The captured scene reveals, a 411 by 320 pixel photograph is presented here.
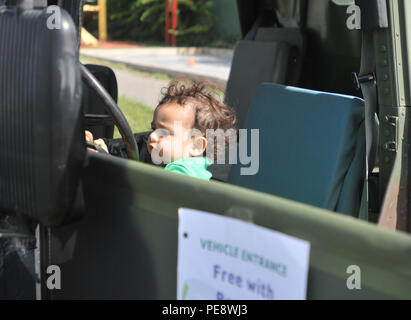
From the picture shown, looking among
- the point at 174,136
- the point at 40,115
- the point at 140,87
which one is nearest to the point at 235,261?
the point at 40,115

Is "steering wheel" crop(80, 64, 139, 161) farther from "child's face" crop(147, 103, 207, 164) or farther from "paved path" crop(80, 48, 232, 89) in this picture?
"paved path" crop(80, 48, 232, 89)

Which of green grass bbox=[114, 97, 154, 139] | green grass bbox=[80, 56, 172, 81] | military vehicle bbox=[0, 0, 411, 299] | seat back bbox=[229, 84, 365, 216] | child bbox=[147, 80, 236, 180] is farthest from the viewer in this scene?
green grass bbox=[80, 56, 172, 81]

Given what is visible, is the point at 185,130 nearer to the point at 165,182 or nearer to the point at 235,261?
the point at 165,182

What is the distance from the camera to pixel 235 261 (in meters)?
1.18

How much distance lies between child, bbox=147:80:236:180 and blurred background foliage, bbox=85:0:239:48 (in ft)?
39.6

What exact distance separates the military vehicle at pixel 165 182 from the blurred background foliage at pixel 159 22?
12.3 metres

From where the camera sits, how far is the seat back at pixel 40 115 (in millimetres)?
1270

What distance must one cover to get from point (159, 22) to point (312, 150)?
1479 centimetres

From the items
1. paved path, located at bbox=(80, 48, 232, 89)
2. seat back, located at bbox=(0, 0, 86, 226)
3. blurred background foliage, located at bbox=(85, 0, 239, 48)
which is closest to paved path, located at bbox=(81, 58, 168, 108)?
paved path, located at bbox=(80, 48, 232, 89)

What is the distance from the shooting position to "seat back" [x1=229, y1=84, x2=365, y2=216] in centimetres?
186

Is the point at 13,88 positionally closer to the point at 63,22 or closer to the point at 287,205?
the point at 63,22

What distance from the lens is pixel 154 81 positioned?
9.60 meters

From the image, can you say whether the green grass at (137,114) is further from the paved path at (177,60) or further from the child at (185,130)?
the child at (185,130)
